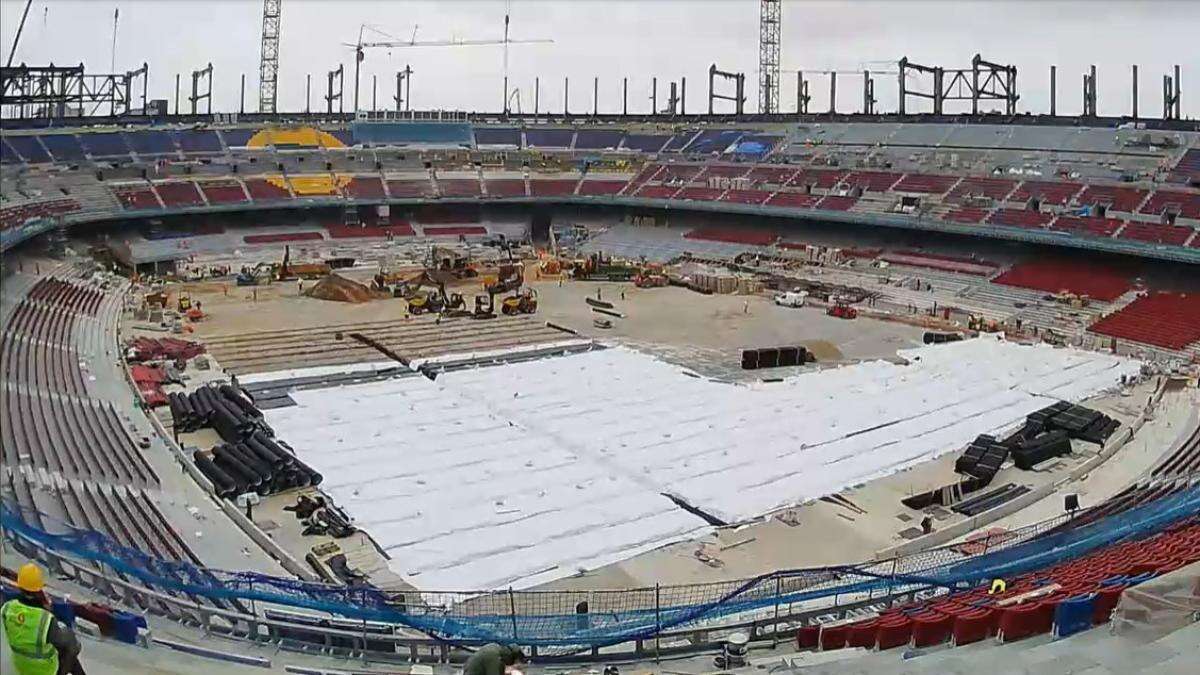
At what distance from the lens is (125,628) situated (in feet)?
25.4

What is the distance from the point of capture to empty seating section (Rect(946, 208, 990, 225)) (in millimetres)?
45569

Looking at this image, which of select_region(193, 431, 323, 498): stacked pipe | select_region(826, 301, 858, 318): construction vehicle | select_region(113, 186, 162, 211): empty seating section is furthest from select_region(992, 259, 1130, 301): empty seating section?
select_region(113, 186, 162, 211): empty seating section

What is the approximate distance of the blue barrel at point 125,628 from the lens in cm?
767

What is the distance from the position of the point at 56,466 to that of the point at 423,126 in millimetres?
62784

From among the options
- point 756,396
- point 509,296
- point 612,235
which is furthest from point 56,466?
point 612,235

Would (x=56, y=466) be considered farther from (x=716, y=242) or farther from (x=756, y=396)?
(x=716, y=242)

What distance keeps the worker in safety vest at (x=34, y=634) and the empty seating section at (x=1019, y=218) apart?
43925 millimetres

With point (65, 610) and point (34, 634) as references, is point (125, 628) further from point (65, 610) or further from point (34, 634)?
point (34, 634)

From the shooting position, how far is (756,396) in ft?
82.9

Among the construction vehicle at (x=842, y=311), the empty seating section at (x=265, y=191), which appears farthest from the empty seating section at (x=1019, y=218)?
the empty seating section at (x=265, y=191)

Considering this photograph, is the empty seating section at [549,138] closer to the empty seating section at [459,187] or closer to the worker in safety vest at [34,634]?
the empty seating section at [459,187]

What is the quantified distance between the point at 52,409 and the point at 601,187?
51834 millimetres

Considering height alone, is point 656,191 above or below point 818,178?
below

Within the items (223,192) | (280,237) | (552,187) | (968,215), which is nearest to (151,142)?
(223,192)
